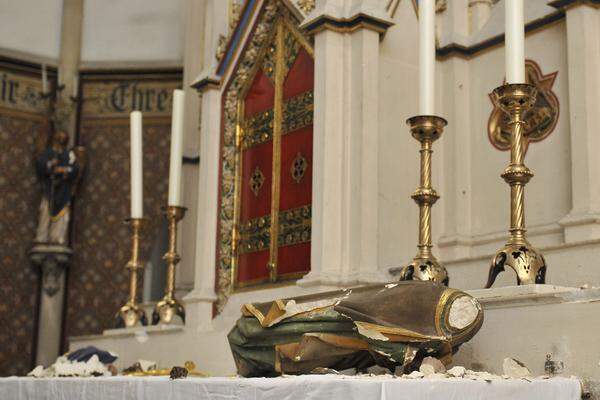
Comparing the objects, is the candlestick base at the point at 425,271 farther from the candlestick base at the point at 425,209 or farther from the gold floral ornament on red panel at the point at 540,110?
the gold floral ornament on red panel at the point at 540,110

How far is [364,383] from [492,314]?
0.87 metres

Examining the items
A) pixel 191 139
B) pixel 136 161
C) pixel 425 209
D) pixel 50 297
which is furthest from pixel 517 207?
pixel 50 297

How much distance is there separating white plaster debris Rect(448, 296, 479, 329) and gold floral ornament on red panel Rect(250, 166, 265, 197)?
2739mm

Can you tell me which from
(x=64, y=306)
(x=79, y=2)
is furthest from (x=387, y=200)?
(x=79, y=2)

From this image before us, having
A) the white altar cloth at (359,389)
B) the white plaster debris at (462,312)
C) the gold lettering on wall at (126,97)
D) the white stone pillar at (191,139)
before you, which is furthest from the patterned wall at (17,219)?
the white plaster debris at (462,312)

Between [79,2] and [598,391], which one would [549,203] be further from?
[79,2]

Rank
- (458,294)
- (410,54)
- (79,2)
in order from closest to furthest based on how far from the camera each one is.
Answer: (458,294) → (410,54) → (79,2)

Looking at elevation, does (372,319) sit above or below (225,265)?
below

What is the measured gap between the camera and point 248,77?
5.59 meters

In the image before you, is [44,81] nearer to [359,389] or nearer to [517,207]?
[517,207]

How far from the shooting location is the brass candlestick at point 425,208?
330cm

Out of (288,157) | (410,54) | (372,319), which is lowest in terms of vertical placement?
(372,319)

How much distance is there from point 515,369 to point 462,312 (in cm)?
21

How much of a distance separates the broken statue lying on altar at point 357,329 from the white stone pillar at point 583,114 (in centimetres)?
152
